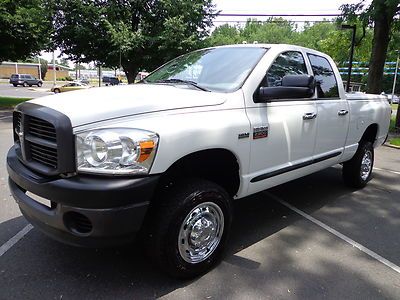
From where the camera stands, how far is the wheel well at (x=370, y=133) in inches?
224

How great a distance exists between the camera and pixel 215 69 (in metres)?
3.80

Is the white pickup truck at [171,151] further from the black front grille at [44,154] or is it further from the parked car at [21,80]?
the parked car at [21,80]

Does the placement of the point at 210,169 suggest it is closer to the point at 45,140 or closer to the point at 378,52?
the point at 45,140

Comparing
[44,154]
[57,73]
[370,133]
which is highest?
[57,73]

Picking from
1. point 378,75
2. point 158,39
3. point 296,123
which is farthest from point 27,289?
point 158,39

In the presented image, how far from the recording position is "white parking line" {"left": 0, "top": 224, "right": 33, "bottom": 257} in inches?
136

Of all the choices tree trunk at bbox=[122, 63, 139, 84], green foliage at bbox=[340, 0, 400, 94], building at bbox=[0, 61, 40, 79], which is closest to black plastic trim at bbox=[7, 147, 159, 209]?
green foliage at bbox=[340, 0, 400, 94]

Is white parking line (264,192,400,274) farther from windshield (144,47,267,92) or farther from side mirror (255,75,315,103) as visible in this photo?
windshield (144,47,267,92)

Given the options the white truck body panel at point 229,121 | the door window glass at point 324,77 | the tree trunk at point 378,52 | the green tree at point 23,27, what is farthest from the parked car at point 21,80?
the white truck body panel at point 229,121

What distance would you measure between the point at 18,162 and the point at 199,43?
17444 millimetres

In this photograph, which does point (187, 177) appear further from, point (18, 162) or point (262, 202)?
point (262, 202)

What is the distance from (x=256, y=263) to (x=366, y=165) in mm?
3320

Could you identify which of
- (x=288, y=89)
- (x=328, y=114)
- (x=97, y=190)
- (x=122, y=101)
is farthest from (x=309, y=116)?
(x=97, y=190)

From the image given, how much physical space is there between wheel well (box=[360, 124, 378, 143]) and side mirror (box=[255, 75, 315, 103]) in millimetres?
2672
